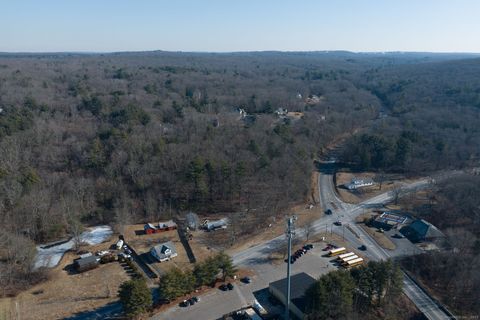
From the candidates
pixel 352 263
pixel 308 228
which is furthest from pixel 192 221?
pixel 352 263

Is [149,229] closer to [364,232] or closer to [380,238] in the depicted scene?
[364,232]

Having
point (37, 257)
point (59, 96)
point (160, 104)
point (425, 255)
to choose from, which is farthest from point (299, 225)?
point (59, 96)

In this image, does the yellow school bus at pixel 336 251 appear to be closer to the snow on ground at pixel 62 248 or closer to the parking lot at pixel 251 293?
the parking lot at pixel 251 293

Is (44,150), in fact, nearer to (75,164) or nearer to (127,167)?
(75,164)

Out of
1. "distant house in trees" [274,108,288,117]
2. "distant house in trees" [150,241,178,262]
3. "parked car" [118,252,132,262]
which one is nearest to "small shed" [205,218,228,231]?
"distant house in trees" [150,241,178,262]

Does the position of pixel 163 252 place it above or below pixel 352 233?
above

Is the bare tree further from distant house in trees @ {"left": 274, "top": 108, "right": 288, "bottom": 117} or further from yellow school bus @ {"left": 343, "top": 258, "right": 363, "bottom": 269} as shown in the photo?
distant house in trees @ {"left": 274, "top": 108, "right": 288, "bottom": 117}
